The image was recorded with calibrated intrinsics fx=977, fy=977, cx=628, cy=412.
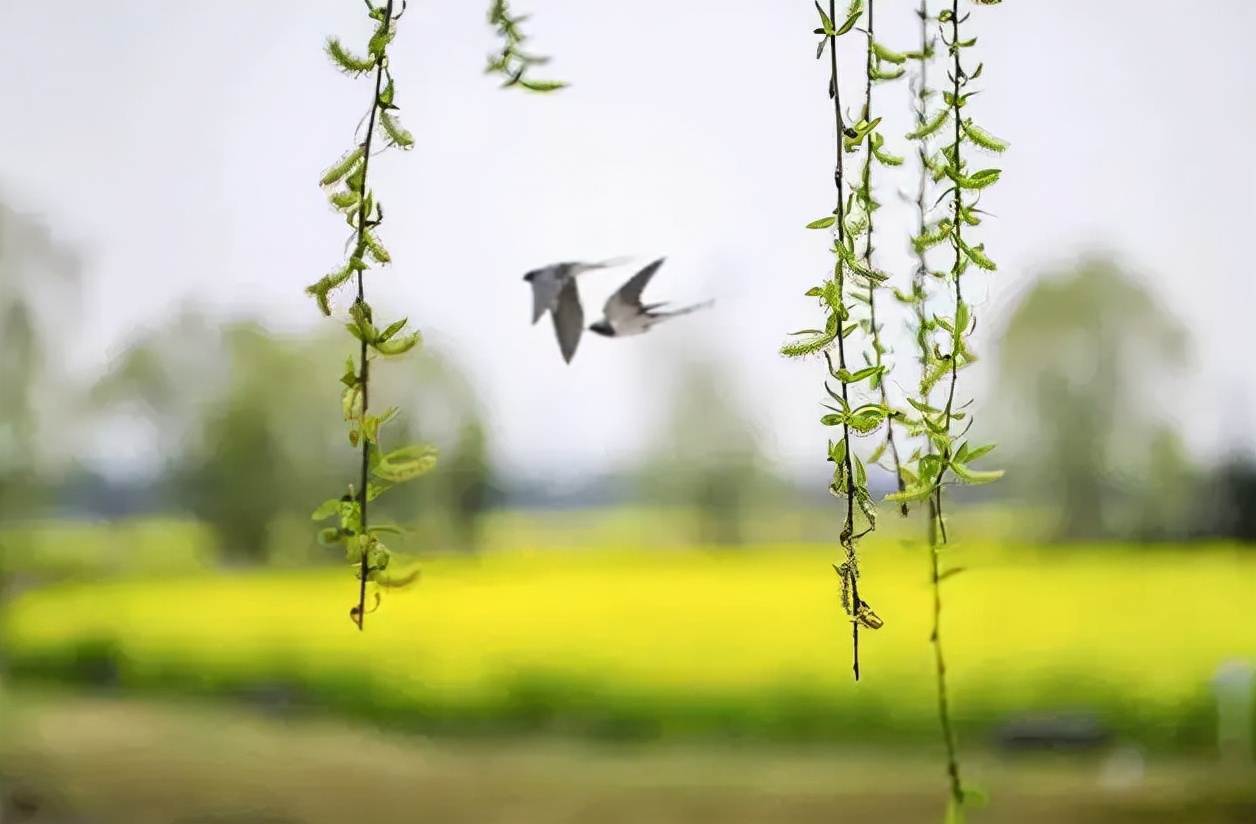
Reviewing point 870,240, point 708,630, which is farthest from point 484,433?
point 870,240

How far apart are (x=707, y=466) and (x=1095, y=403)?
0.39 m

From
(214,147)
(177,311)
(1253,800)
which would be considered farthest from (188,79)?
(1253,800)

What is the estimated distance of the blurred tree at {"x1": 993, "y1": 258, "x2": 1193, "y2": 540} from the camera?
3.13 feet

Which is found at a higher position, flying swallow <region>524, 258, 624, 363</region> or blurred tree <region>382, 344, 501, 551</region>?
flying swallow <region>524, 258, 624, 363</region>

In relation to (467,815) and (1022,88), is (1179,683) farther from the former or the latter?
(467,815)

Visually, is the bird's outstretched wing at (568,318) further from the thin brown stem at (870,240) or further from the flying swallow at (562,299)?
the thin brown stem at (870,240)

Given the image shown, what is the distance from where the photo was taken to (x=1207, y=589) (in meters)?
0.96

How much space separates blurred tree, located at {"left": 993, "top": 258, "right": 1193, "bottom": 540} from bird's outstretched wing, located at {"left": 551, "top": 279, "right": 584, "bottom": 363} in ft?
1.36

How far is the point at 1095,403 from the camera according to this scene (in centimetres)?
96

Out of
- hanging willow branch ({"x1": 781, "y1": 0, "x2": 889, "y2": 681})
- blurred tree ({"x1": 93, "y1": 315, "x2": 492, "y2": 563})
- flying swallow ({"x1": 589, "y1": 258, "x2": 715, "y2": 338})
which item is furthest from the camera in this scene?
blurred tree ({"x1": 93, "y1": 315, "x2": 492, "y2": 563})

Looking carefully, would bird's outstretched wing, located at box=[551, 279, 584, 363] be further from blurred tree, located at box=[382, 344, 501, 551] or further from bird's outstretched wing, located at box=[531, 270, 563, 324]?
blurred tree, located at box=[382, 344, 501, 551]

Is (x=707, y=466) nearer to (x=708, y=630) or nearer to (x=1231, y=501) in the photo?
(x=708, y=630)

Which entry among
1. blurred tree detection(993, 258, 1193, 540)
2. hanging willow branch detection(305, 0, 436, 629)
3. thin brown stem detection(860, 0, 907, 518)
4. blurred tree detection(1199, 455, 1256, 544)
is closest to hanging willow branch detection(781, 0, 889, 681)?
thin brown stem detection(860, 0, 907, 518)

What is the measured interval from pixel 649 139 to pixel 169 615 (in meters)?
0.67
